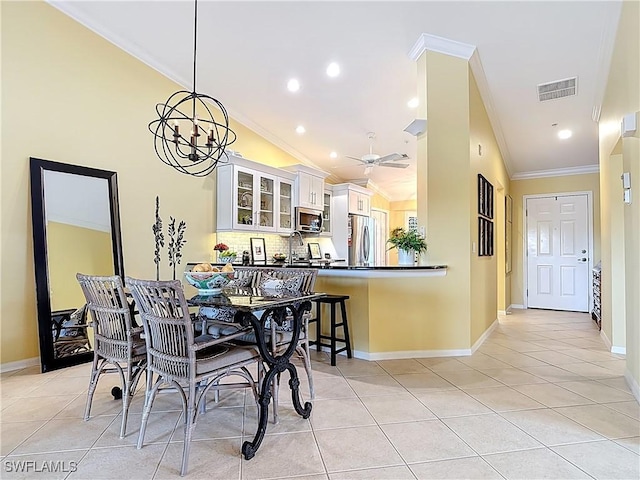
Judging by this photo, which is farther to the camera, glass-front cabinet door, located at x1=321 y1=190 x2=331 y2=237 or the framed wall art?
glass-front cabinet door, located at x1=321 y1=190 x2=331 y2=237

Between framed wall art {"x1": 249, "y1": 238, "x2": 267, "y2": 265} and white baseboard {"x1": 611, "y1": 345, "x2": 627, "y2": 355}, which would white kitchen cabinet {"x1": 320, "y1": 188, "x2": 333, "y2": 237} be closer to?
framed wall art {"x1": 249, "y1": 238, "x2": 267, "y2": 265}

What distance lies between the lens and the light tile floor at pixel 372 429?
1.82 metres

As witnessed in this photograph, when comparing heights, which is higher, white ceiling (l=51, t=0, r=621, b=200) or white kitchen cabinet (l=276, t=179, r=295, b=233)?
white ceiling (l=51, t=0, r=621, b=200)

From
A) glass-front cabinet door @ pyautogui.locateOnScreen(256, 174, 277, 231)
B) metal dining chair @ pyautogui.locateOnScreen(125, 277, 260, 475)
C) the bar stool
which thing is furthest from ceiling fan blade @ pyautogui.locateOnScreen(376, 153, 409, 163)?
metal dining chair @ pyautogui.locateOnScreen(125, 277, 260, 475)

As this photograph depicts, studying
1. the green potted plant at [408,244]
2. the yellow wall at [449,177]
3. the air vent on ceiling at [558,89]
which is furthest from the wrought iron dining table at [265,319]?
the air vent on ceiling at [558,89]

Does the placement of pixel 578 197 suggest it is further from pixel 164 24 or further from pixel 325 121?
pixel 164 24

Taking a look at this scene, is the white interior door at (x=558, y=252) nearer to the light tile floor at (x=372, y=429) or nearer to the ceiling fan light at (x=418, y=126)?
the light tile floor at (x=372, y=429)

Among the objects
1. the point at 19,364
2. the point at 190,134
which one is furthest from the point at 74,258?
the point at 190,134

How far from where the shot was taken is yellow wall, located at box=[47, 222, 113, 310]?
347 centimetres

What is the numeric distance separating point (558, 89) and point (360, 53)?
246cm

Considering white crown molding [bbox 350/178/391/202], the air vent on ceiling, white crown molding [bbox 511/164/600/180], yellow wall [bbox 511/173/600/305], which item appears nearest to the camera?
the air vent on ceiling

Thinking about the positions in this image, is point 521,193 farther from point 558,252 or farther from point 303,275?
point 303,275

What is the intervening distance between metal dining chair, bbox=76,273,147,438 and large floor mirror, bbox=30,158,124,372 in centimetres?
137

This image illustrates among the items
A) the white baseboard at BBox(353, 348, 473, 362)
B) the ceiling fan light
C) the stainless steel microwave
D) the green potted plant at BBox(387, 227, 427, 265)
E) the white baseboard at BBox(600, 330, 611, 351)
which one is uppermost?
the ceiling fan light
